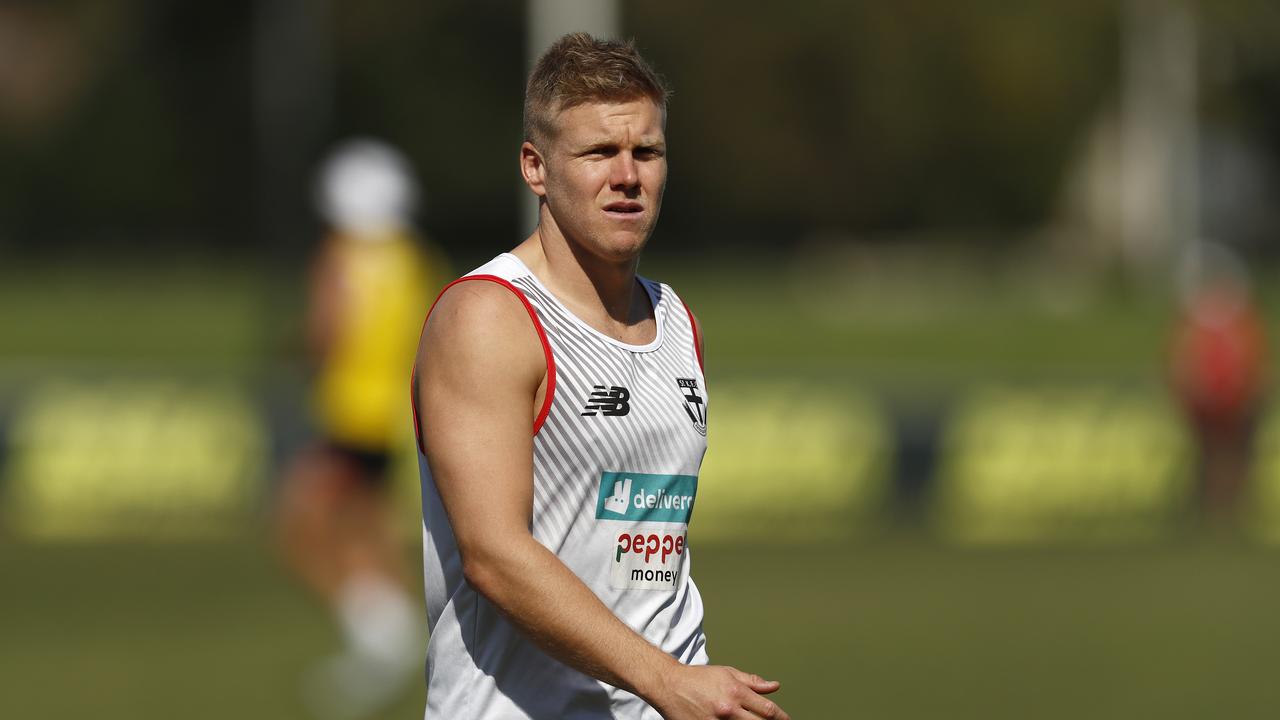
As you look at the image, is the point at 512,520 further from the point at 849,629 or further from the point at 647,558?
the point at 849,629

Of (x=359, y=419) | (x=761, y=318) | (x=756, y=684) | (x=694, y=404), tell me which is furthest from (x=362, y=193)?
(x=761, y=318)

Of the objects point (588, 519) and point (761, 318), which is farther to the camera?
point (761, 318)

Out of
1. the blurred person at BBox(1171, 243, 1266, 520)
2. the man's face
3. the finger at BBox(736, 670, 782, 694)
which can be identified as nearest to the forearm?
the finger at BBox(736, 670, 782, 694)

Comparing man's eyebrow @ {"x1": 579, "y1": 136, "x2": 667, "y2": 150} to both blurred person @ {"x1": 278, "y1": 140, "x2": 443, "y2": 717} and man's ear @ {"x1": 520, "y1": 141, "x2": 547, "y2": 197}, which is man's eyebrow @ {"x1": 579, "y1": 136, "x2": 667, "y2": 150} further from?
blurred person @ {"x1": 278, "y1": 140, "x2": 443, "y2": 717}

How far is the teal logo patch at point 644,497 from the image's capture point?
346cm

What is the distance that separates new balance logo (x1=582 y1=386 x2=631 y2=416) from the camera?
3.40 metres

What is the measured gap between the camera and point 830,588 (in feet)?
43.9

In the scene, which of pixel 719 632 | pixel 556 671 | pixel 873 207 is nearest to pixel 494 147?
pixel 873 207

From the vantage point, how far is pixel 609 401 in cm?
343

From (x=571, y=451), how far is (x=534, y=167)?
20.9 inches

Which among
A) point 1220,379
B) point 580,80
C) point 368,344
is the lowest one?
point 1220,379

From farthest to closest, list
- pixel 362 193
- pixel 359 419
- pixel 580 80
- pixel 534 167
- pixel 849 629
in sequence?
Result: 1. pixel 849 629
2. pixel 362 193
3. pixel 359 419
4. pixel 534 167
5. pixel 580 80

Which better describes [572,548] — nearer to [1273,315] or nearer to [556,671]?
[556,671]

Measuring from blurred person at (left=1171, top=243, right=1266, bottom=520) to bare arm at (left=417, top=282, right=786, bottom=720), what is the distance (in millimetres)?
13555
